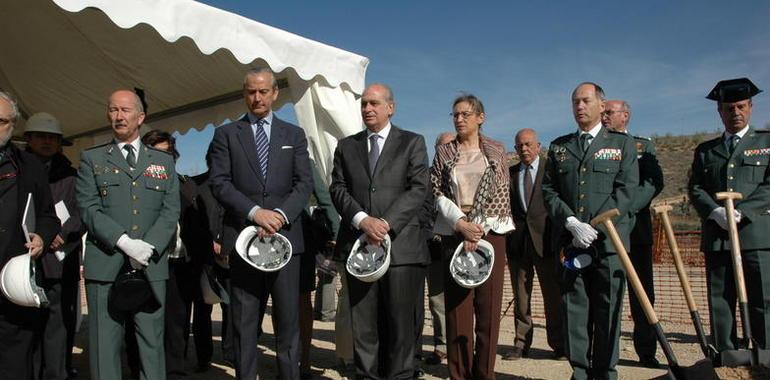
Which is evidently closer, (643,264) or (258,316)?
(258,316)

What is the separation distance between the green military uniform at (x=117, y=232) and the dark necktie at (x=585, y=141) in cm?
247

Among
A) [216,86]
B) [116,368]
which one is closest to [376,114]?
[116,368]

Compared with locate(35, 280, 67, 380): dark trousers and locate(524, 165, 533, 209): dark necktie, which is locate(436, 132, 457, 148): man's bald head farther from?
locate(35, 280, 67, 380): dark trousers

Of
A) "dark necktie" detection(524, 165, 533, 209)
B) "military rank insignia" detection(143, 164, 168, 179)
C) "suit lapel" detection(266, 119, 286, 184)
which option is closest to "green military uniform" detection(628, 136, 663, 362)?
"dark necktie" detection(524, 165, 533, 209)

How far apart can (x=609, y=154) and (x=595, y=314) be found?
95 centimetres

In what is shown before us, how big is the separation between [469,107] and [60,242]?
274cm

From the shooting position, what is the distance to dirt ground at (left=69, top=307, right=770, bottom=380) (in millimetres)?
4324

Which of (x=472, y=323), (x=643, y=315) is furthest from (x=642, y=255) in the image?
(x=472, y=323)

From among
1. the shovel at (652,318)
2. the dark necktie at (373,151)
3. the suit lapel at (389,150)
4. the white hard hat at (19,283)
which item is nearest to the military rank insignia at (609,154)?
the shovel at (652,318)

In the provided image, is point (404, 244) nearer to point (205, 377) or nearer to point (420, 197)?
point (420, 197)

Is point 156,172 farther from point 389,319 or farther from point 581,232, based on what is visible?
point 581,232

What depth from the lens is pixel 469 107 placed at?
12.2ft

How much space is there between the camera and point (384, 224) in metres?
3.25

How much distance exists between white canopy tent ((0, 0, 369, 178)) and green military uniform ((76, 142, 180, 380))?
1.08 m
